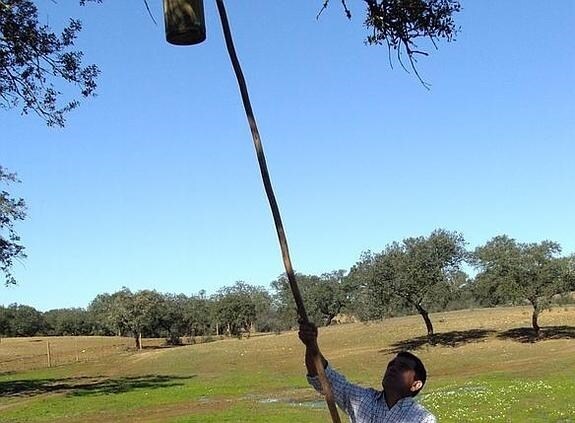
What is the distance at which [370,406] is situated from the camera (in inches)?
143

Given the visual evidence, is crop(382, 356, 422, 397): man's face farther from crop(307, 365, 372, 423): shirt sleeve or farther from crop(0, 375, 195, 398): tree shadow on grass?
crop(0, 375, 195, 398): tree shadow on grass

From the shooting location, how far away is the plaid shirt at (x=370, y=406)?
3.49m

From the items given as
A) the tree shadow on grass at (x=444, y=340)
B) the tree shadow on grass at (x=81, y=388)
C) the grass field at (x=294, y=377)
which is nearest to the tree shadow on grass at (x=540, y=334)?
Answer: the grass field at (x=294, y=377)

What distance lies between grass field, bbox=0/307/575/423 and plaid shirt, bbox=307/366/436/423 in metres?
13.8

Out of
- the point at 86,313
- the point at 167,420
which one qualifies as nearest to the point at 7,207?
the point at 167,420

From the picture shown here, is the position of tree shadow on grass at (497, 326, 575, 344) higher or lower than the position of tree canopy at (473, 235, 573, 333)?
lower

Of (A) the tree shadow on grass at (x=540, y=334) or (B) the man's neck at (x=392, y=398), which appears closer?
(B) the man's neck at (x=392, y=398)

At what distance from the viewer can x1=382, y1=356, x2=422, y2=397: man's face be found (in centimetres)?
355

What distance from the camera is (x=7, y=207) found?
28656 mm

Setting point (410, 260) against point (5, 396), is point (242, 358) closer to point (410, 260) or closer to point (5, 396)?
point (410, 260)

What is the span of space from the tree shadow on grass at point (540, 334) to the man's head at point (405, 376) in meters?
46.3

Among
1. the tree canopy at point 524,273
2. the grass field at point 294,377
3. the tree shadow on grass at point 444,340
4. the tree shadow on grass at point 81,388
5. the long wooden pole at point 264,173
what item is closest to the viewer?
the long wooden pole at point 264,173

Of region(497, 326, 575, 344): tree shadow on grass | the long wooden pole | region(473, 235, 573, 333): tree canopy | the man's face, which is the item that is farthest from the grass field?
the long wooden pole

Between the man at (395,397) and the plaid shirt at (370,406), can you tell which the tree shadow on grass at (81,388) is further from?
the man at (395,397)
